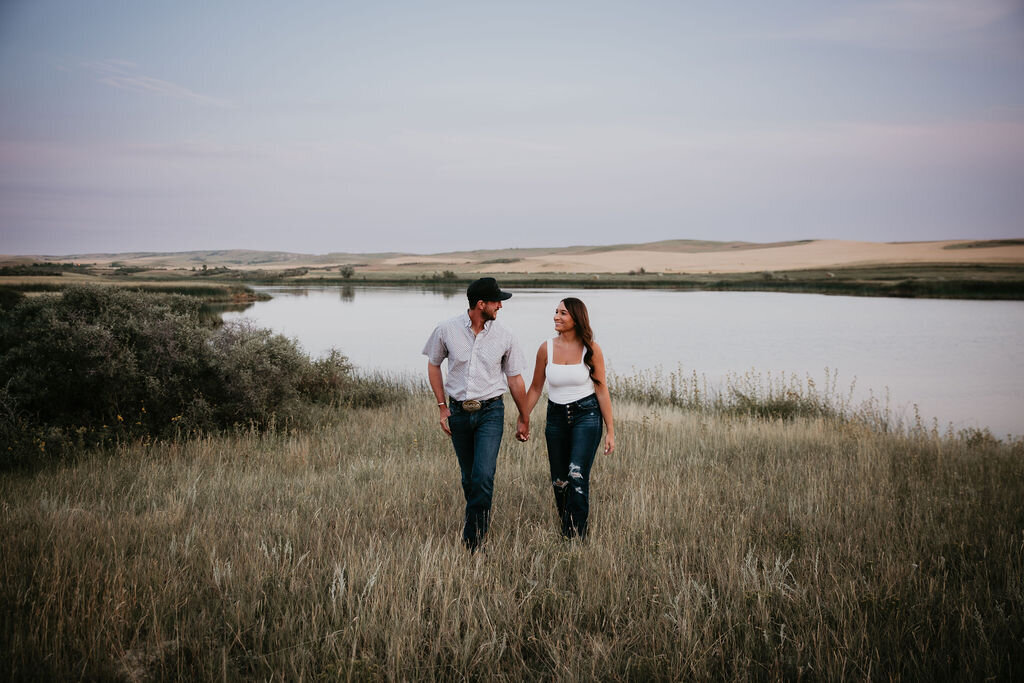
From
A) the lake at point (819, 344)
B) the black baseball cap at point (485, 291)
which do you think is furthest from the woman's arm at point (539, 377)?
the lake at point (819, 344)

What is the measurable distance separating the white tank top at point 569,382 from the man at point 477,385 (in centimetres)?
30

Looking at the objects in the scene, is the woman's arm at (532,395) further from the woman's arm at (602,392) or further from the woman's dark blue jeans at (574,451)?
the woman's arm at (602,392)

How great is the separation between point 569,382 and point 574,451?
61 cm

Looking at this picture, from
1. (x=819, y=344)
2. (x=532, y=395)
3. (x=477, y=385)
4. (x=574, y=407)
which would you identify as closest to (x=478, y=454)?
(x=477, y=385)

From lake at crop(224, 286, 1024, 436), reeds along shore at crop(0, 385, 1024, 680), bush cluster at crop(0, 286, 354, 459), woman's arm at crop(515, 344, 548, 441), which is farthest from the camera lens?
lake at crop(224, 286, 1024, 436)

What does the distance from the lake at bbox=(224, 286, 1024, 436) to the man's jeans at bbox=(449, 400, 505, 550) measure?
→ 8.62 m

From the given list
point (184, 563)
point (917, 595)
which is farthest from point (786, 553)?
point (184, 563)

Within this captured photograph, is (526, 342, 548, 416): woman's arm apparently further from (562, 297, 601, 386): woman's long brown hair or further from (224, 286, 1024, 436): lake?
(224, 286, 1024, 436): lake

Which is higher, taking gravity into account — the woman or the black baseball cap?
the black baseball cap

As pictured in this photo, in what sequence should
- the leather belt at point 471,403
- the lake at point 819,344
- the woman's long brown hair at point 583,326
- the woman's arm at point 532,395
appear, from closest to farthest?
the leather belt at point 471,403 < the woman's long brown hair at point 583,326 < the woman's arm at point 532,395 < the lake at point 819,344

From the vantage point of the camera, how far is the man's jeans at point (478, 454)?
489cm

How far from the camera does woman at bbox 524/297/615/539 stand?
512 centimetres

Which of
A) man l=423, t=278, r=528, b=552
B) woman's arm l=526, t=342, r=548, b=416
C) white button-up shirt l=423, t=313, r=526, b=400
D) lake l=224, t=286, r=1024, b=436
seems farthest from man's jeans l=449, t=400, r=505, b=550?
lake l=224, t=286, r=1024, b=436

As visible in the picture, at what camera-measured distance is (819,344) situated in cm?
3222
